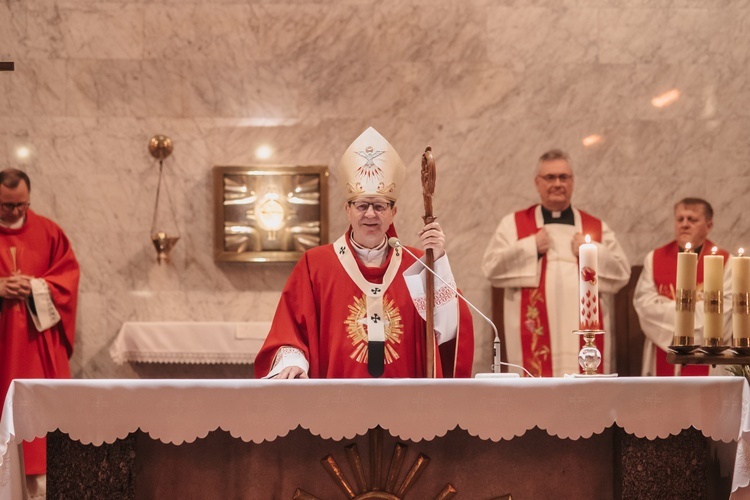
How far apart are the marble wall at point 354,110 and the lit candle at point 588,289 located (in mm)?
4647

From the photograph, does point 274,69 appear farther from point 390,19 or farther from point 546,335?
point 546,335

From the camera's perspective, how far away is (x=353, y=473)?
3.66m

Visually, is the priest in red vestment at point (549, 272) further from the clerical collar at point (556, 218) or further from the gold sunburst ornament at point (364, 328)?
the gold sunburst ornament at point (364, 328)

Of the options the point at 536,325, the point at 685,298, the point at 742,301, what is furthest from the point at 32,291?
the point at 742,301

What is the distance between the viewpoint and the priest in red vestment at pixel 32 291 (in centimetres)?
720

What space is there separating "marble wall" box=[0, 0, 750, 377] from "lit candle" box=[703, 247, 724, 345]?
4713 millimetres

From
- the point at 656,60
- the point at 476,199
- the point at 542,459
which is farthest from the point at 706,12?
the point at 542,459

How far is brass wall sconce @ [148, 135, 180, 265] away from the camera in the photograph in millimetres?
8195

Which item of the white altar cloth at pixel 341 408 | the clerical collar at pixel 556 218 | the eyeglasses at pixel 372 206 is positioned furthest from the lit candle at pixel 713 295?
the clerical collar at pixel 556 218

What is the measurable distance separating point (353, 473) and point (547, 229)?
4.30 meters

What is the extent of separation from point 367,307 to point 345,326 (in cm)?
14

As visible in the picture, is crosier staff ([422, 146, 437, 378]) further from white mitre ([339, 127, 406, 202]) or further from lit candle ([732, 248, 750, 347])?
lit candle ([732, 248, 750, 347])

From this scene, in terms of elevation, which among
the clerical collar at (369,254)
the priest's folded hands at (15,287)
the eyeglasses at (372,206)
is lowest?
the priest's folded hands at (15,287)

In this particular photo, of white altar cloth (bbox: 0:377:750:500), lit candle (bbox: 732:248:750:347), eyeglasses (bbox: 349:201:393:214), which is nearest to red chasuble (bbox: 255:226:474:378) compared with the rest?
eyeglasses (bbox: 349:201:393:214)
